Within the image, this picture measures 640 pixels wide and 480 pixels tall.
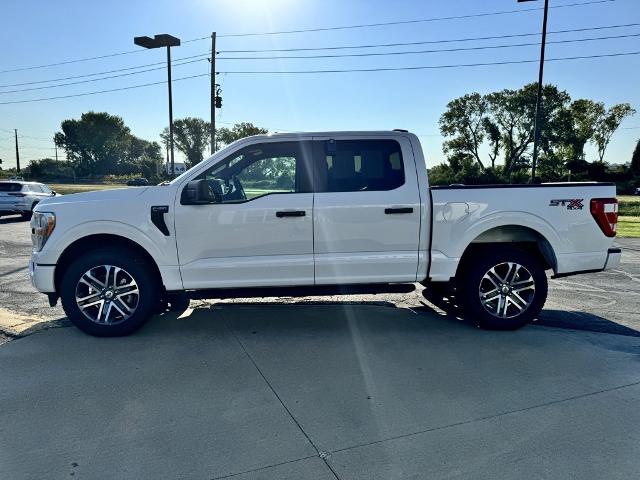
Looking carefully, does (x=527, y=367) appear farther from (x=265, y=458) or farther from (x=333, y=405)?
A: (x=265, y=458)

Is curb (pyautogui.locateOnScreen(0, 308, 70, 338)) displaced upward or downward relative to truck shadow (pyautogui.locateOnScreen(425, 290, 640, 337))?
downward

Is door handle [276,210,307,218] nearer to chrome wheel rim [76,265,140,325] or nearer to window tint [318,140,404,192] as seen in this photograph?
window tint [318,140,404,192]

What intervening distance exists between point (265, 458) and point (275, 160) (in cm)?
292

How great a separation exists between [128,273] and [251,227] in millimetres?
1304

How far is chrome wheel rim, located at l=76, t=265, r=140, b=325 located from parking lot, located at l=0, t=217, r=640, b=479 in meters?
0.29

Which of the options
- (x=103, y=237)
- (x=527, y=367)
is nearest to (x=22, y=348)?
(x=103, y=237)

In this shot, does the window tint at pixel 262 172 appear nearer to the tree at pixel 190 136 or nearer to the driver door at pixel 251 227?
the driver door at pixel 251 227

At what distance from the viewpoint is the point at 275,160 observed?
4.66 meters

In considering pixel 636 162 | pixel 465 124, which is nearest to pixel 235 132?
pixel 465 124

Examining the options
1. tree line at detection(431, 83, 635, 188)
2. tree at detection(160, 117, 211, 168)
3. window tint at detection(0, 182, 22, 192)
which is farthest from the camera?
tree at detection(160, 117, 211, 168)

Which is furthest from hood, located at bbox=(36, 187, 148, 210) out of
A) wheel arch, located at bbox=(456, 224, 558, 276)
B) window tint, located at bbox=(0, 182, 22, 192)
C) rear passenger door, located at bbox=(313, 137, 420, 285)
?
window tint, located at bbox=(0, 182, 22, 192)

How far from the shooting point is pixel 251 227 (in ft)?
14.7

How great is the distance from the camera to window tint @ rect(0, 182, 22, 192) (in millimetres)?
17078

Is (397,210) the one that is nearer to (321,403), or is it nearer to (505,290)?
(505,290)
